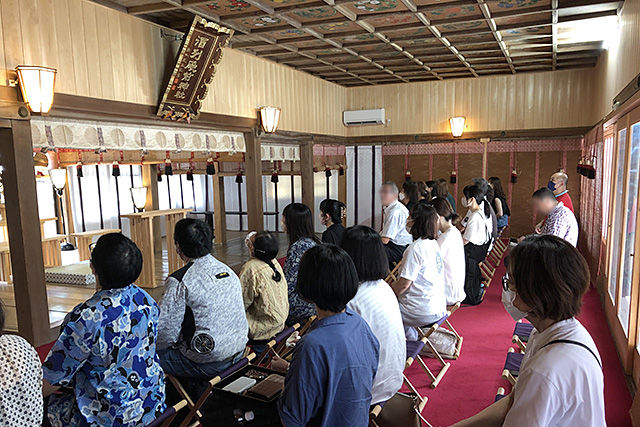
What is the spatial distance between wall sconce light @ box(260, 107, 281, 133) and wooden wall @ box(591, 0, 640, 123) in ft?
15.0

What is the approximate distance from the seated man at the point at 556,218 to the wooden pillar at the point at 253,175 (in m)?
4.18

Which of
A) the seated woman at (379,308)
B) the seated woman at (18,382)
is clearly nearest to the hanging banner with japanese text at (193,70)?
the seated woman at (379,308)

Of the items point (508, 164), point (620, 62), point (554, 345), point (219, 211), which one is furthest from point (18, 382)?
point (508, 164)

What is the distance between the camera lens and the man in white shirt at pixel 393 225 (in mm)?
6215

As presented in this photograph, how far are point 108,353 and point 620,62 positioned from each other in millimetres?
5686

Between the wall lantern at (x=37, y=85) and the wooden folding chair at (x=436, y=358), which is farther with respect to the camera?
the wall lantern at (x=37, y=85)

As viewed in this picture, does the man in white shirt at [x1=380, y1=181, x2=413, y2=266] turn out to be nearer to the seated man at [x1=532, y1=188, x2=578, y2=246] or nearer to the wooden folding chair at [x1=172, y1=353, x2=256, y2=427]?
the seated man at [x1=532, y1=188, x2=578, y2=246]

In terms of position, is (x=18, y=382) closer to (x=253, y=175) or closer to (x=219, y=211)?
(x=253, y=175)

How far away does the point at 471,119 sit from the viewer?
955 centimetres

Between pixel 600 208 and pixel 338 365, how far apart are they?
5824mm

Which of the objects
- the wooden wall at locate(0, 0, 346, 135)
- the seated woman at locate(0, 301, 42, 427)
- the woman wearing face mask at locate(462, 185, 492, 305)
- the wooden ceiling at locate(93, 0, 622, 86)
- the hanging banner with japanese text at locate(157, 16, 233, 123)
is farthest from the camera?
the woman wearing face mask at locate(462, 185, 492, 305)

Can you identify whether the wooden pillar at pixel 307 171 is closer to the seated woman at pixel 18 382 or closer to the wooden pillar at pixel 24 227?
the wooden pillar at pixel 24 227

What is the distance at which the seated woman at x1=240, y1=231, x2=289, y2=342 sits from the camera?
11.2 ft

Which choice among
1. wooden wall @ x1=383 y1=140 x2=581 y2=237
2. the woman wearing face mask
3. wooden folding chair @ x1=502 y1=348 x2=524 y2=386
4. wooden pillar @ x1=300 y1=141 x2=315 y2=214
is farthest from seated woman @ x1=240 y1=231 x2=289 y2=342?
wooden wall @ x1=383 y1=140 x2=581 y2=237
